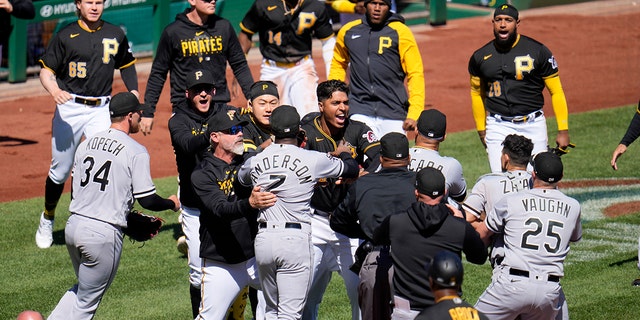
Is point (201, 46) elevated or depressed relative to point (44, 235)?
elevated

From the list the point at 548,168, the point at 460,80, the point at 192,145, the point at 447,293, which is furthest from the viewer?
the point at 460,80

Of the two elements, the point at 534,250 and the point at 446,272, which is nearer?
the point at 446,272

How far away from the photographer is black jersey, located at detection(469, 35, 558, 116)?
956cm

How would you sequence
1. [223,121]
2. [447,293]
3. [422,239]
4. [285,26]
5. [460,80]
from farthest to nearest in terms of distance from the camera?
[460,80], [285,26], [223,121], [422,239], [447,293]

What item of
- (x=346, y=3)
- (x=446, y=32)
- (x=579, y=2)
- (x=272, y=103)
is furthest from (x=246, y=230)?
(x=579, y=2)

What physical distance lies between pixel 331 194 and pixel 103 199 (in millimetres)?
1589

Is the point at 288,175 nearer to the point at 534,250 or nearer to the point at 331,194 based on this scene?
the point at 331,194

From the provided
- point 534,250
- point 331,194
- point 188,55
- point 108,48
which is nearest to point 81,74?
point 108,48

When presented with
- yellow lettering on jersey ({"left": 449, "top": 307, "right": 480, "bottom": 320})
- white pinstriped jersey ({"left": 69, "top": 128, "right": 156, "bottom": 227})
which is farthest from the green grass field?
yellow lettering on jersey ({"left": 449, "top": 307, "right": 480, "bottom": 320})

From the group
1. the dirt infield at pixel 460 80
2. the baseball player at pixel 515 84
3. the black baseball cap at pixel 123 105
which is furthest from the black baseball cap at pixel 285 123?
the dirt infield at pixel 460 80

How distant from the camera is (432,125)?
7375 mm

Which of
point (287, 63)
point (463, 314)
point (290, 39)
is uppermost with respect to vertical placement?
point (463, 314)

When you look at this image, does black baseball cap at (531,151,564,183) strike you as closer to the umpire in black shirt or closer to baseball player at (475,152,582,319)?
baseball player at (475,152,582,319)

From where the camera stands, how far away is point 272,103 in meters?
7.72
